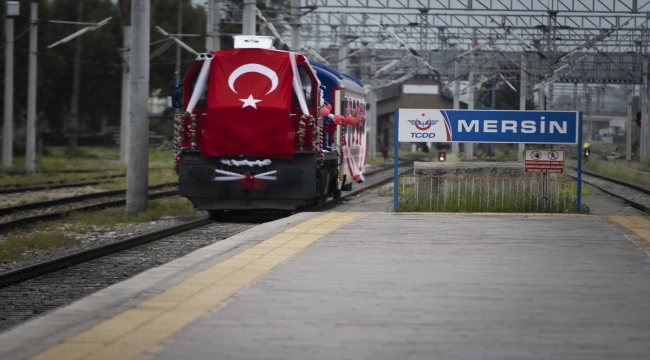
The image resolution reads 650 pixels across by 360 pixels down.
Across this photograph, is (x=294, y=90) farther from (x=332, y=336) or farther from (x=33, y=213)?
(x=332, y=336)

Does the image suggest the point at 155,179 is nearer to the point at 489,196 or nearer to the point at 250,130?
the point at 250,130

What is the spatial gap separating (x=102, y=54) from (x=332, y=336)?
7260 centimetres

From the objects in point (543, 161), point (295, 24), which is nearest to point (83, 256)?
point (543, 161)

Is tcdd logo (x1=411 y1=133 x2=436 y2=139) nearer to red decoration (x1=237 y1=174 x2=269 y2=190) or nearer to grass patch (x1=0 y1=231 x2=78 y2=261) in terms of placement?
red decoration (x1=237 y1=174 x2=269 y2=190)

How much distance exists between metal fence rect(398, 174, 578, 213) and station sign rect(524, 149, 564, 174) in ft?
1.17

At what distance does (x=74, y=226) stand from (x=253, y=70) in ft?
14.8

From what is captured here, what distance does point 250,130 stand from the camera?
65.7 ft

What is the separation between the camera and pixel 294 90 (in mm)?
20281

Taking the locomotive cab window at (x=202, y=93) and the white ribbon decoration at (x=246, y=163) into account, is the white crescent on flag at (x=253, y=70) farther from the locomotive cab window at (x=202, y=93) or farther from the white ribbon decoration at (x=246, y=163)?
the white ribbon decoration at (x=246, y=163)

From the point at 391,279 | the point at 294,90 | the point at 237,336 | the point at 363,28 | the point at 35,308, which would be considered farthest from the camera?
the point at 363,28

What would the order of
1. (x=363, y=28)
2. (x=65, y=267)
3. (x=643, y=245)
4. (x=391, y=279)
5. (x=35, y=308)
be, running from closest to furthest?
(x=391, y=279), (x=35, y=308), (x=643, y=245), (x=65, y=267), (x=363, y=28)

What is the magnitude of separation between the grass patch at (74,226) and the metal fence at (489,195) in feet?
18.1

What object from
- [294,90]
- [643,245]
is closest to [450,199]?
[294,90]

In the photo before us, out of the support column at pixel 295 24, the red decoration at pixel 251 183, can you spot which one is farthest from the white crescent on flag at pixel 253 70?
the support column at pixel 295 24
